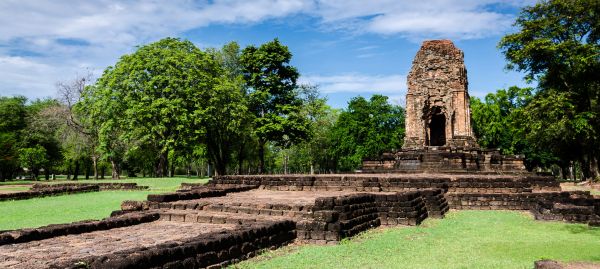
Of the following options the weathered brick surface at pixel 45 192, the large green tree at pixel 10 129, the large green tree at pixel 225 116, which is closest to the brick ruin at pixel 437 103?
the large green tree at pixel 225 116

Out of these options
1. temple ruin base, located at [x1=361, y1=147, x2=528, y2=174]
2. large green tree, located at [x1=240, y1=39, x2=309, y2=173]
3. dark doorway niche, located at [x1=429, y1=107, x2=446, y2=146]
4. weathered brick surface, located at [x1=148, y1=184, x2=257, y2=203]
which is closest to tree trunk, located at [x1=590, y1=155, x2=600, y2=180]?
dark doorway niche, located at [x1=429, y1=107, x2=446, y2=146]

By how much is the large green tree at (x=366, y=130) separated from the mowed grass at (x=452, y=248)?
33925mm

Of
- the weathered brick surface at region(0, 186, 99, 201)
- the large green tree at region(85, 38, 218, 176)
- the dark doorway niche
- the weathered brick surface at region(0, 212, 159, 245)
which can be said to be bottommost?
the weathered brick surface at region(0, 186, 99, 201)

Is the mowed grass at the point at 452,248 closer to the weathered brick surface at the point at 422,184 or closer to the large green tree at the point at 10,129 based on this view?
the weathered brick surface at the point at 422,184

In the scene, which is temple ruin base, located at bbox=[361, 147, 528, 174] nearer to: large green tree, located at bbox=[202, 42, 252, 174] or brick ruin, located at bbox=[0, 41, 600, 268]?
brick ruin, located at bbox=[0, 41, 600, 268]

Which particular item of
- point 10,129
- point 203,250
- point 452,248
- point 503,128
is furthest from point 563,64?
point 10,129

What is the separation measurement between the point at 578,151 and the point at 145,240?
40061 mm

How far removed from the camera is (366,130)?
1799 inches

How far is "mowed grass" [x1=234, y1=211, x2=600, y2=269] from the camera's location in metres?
6.86

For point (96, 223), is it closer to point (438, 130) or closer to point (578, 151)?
point (438, 130)

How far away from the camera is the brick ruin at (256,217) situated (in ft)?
20.4

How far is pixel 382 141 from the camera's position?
149 ft

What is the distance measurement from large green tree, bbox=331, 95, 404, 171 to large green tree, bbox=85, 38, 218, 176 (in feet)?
59.7

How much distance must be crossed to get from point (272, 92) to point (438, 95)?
1329cm
